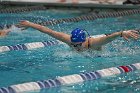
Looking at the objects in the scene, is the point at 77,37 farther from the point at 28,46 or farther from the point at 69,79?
the point at 28,46

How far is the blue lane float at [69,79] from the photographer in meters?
4.41

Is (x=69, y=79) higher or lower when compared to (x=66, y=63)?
higher

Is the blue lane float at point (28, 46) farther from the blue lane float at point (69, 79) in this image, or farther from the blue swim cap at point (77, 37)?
the blue lane float at point (69, 79)

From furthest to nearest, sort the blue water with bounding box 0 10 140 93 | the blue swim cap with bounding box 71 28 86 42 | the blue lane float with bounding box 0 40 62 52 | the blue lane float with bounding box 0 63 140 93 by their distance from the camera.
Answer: the blue lane float with bounding box 0 40 62 52 → the blue swim cap with bounding box 71 28 86 42 → the blue water with bounding box 0 10 140 93 → the blue lane float with bounding box 0 63 140 93

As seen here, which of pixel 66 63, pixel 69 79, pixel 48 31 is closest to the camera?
pixel 69 79

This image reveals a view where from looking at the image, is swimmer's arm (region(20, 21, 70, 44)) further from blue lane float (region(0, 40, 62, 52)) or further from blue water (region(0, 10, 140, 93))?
blue lane float (region(0, 40, 62, 52))

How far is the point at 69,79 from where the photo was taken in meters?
4.82

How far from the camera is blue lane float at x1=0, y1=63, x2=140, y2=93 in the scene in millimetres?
4410

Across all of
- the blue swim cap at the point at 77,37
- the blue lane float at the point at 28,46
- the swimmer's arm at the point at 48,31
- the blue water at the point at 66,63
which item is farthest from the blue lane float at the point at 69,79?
the blue lane float at the point at 28,46

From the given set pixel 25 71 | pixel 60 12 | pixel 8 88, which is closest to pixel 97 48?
pixel 25 71

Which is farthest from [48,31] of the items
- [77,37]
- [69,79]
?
[69,79]

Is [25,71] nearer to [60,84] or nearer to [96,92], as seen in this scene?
[60,84]

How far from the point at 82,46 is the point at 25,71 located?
930mm

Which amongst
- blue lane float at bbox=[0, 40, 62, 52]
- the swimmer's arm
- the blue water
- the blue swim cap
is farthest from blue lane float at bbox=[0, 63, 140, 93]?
blue lane float at bbox=[0, 40, 62, 52]
